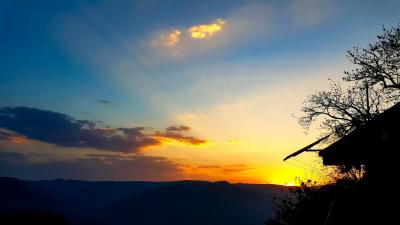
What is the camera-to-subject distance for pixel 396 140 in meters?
5.18

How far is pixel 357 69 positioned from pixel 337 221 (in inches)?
937

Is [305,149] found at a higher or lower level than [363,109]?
lower

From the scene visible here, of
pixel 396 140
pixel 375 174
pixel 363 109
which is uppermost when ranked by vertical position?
pixel 363 109

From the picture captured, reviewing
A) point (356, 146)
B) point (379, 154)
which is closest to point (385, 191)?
point (379, 154)

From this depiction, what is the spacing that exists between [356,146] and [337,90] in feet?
80.3

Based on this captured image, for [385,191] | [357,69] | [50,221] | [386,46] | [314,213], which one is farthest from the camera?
[50,221]

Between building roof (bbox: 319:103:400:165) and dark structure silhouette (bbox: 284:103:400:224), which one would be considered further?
building roof (bbox: 319:103:400:165)

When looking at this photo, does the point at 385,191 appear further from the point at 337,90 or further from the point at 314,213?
the point at 337,90

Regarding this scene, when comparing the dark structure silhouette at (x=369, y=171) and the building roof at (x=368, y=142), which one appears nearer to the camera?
the dark structure silhouette at (x=369, y=171)

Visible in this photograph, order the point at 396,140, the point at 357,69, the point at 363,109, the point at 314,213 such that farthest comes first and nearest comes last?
the point at 363,109
the point at 357,69
the point at 314,213
the point at 396,140

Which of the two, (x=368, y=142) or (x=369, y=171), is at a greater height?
(x=368, y=142)

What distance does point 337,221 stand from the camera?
4.49 meters

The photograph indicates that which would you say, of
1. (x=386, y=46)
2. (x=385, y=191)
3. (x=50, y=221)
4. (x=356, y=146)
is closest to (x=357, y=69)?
(x=386, y=46)

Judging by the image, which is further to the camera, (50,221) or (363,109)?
(50,221)
